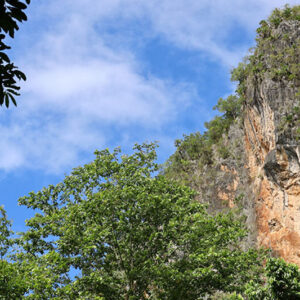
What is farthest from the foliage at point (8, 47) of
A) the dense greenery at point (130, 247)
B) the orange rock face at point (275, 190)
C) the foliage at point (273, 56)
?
the foliage at point (273, 56)

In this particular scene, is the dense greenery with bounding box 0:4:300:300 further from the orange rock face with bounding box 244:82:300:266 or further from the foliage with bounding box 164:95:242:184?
the foliage with bounding box 164:95:242:184

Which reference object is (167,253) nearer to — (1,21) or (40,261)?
(40,261)

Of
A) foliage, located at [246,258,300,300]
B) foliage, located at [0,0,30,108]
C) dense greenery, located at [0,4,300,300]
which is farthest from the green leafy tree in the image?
foliage, located at [0,0,30,108]

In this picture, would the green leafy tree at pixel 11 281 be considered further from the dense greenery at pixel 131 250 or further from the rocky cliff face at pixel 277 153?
the rocky cliff face at pixel 277 153

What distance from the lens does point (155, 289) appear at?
613 inches

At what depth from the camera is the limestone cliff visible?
26.9m

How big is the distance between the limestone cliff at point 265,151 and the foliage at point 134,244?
10960mm

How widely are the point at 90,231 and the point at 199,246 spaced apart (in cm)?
382

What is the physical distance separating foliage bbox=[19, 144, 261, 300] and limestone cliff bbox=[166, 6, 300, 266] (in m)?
11.0

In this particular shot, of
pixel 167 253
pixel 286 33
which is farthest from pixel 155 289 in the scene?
pixel 286 33

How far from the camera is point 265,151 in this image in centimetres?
2962

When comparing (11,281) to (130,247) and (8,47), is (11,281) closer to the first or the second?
(130,247)

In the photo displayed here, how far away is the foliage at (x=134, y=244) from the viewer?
15.0m

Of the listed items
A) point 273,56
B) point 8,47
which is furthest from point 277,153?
point 8,47
